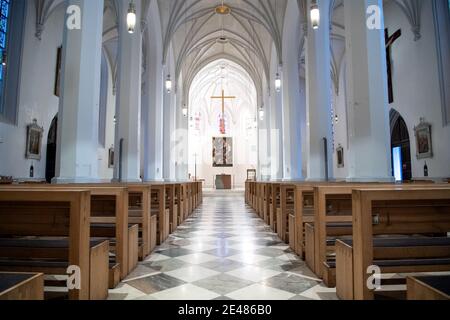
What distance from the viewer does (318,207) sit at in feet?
9.43

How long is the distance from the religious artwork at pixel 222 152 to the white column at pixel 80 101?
24.6m

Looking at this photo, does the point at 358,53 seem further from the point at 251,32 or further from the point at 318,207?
the point at 251,32

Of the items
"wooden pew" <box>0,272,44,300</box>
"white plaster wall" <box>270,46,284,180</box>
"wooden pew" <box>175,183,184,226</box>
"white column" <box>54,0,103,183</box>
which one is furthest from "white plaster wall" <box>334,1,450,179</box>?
"wooden pew" <box>0,272,44,300</box>

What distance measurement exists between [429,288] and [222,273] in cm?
219

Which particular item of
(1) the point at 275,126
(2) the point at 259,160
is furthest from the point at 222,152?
(1) the point at 275,126

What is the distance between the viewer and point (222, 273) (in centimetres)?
311

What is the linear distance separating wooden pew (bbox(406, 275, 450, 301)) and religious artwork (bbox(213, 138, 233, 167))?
94.6ft

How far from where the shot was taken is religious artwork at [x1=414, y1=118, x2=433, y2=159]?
1018 cm

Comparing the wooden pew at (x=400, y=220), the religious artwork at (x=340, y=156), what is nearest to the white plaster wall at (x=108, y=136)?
the religious artwork at (x=340, y=156)

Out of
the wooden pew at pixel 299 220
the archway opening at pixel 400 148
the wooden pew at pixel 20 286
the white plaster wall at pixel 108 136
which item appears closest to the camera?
the wooden pew at pixel 20 286

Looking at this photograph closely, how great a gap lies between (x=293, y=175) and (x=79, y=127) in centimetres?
833

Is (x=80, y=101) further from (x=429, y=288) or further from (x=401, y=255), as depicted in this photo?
(x=429, y=288)

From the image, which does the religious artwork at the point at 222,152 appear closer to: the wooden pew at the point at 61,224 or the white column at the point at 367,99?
the white column at the point at 367,99

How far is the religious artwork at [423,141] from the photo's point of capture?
1018 cm
